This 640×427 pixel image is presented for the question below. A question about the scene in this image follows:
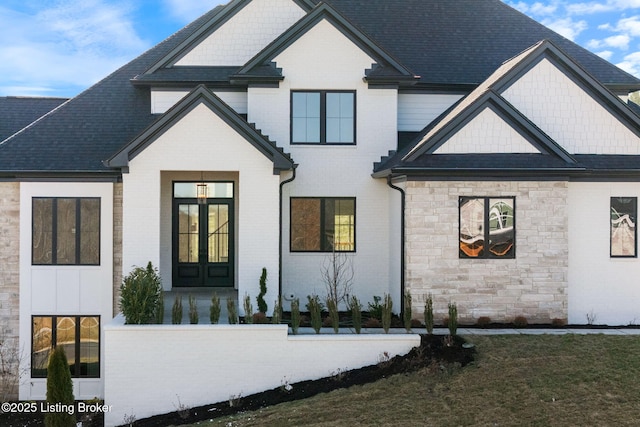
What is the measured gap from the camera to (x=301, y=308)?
14.4 metres

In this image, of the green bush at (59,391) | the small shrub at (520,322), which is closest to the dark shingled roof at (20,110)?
the green bush at (59,391)

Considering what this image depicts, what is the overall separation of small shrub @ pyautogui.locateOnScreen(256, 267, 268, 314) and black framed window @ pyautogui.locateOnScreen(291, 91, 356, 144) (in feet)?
14.0

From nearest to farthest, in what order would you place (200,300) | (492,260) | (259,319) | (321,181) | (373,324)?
(259,319) → (373,324) → (492,260) → (200,300) → (321,181)

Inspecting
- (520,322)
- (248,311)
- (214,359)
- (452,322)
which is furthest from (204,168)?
(520,322)

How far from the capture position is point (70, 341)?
13602 millimetres

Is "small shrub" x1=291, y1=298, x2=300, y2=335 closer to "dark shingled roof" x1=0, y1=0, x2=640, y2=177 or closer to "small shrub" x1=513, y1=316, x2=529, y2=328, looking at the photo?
"small shrub" x1=513, y1=316, x2=529, y2=328

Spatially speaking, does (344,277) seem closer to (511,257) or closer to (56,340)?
(511,257)

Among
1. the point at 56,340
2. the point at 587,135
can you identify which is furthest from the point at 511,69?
the point at 56,340

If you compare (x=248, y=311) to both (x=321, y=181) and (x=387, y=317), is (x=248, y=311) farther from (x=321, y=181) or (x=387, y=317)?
(x=321, y=181)

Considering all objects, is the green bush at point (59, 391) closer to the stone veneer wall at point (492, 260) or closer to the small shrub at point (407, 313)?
the small shrub at point (407, 313)

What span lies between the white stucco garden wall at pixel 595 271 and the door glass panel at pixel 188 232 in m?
10.7

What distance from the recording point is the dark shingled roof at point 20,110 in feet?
57.6

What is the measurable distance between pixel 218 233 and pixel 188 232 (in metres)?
0.92

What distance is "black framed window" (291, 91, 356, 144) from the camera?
14.6m
